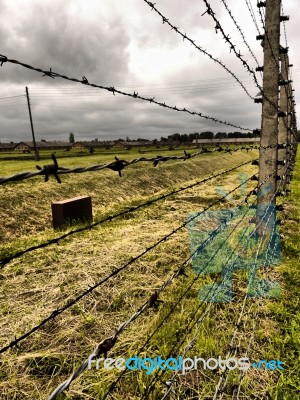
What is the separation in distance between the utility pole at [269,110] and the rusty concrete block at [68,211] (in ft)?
15.2

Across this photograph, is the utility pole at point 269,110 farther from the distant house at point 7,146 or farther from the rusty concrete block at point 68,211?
the distant house at point 7,146

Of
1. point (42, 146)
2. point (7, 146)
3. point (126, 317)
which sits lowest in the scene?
point (126, 317)

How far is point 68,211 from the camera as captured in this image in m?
7.27

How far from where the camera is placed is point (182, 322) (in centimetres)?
307

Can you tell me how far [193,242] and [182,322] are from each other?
2687 millimetres

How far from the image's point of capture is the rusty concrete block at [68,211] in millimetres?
7179

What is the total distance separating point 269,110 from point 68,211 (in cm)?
510

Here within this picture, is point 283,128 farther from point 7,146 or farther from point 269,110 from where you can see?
point 7,146

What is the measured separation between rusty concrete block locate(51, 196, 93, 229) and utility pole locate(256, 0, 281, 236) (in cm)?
463

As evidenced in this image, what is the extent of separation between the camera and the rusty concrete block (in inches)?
283

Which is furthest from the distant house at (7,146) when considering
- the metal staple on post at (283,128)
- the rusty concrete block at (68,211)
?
the metal staple on post at (283,128)

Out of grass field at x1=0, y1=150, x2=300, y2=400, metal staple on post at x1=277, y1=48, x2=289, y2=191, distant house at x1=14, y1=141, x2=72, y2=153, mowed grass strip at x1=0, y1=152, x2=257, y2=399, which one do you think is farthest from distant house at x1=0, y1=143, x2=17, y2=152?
grass field at x1=0, y1=150, x2=300, y2=400

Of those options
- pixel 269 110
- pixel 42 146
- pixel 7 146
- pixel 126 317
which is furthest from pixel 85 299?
pixel 7 146

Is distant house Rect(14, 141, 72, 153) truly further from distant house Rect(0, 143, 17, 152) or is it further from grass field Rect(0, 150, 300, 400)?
grass field Rect(0, 150, 300, 400)
